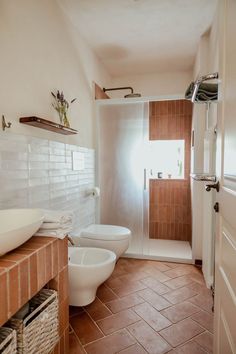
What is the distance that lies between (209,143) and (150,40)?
4.57ft

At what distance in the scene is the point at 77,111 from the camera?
8.00 ft

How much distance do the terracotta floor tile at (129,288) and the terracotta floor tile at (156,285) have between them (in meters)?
0.06

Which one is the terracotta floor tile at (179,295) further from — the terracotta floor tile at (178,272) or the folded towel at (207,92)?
the folded towel at (207,92)

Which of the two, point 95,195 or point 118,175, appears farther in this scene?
point 118,175

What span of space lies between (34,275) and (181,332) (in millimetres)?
1205

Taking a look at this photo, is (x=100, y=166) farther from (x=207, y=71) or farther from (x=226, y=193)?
(x=226, y=193)

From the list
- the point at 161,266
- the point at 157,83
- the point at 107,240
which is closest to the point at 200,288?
the point at 161,266

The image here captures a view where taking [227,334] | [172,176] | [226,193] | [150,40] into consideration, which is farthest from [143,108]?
[227,334]

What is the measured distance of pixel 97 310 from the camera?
185 centimetres

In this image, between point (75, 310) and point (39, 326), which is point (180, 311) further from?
point (39, 326)

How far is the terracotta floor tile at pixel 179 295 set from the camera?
1990 millimetres

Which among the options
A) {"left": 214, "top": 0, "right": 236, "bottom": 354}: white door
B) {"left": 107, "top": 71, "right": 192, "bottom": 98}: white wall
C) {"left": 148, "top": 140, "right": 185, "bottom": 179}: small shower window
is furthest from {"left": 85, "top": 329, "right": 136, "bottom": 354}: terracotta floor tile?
{"left": 107, "top": 71, "right": 192, "bottom": 98}: white wall

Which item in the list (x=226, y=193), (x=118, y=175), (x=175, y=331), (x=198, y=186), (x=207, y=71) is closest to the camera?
(x=226, y=193)

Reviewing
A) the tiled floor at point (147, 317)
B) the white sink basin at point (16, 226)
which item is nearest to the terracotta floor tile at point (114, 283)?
the tiled floor at point (147, 317)
